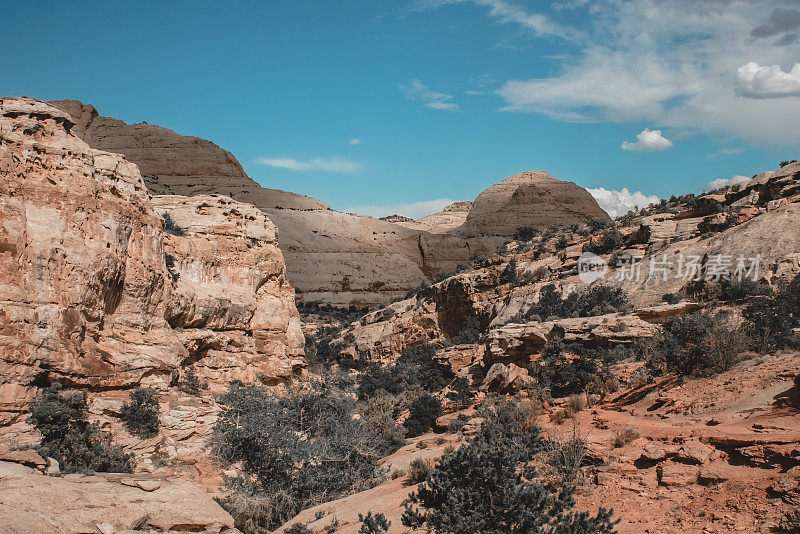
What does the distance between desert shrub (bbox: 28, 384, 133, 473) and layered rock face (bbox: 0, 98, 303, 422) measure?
1.19ft

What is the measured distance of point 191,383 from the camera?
14.0 meters

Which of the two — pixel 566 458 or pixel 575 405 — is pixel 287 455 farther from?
pixel 575 405

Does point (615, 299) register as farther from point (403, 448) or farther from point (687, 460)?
point (687, 460)

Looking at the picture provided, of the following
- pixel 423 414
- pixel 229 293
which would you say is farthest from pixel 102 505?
pixel 423 414

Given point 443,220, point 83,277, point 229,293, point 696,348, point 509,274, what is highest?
point 443,220

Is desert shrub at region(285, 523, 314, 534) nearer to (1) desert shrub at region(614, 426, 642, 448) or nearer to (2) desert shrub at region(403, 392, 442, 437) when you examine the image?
(1) desert shrub at region(614, 426, 642, 448)

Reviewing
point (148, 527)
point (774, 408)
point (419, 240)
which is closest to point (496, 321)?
point (774, 408)

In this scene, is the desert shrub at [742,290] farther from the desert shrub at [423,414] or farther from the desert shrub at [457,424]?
the desert shrub at [423,414]

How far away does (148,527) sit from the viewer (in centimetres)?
609

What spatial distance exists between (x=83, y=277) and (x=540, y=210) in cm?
5351

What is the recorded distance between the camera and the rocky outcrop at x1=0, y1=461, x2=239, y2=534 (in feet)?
17.8

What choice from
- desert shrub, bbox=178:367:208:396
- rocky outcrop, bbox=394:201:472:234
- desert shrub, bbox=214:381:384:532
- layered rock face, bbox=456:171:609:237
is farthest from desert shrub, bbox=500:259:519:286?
rocky outcrop, bbox=394:201:472:234

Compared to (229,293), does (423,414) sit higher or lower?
lower

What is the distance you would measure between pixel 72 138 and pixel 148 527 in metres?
9.15
